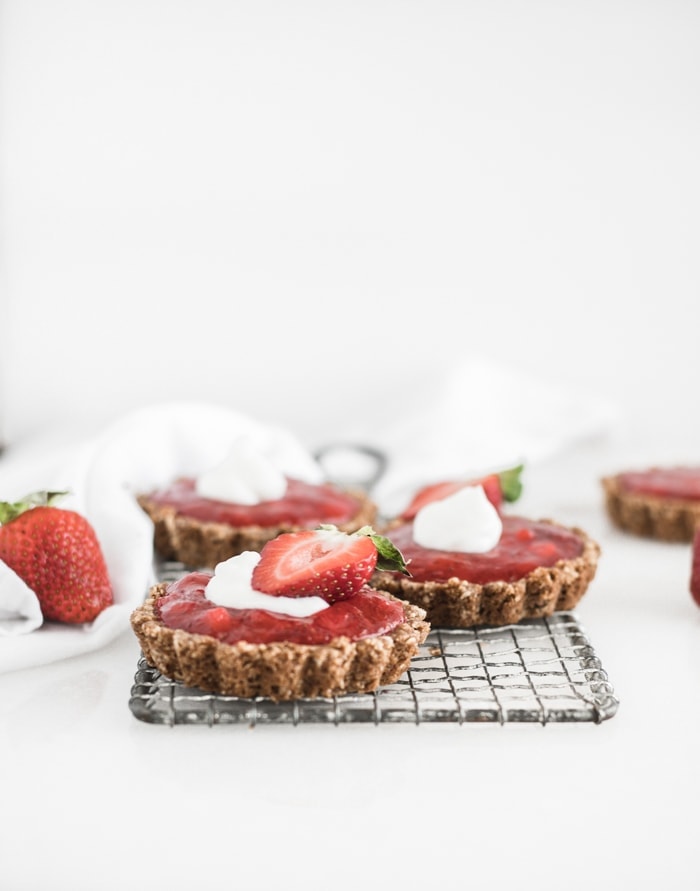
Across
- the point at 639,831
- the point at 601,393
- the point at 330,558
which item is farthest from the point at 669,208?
the point at 639,831

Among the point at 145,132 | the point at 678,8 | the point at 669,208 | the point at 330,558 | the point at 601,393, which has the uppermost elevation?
the point at 678,8

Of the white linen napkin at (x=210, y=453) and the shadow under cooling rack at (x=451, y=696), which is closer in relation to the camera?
the shadow under cooling rack at (x=451, y=696)

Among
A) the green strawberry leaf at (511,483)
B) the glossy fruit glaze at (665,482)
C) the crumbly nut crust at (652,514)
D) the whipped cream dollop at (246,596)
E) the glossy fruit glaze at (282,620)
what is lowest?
the crumbly nut crust at (652,514)

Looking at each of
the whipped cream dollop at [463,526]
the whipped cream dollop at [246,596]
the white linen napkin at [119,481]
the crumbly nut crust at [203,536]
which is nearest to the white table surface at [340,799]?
the white linen napkin at [119,481]

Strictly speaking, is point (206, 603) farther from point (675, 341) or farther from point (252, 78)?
point (675, 341)

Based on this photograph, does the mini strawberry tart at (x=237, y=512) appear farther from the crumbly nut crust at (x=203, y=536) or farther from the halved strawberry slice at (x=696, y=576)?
the halved strawberry slice at (x=696, y=576)

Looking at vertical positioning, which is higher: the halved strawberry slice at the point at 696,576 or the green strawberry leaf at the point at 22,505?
the green strawberry leaf at the point at 22,505

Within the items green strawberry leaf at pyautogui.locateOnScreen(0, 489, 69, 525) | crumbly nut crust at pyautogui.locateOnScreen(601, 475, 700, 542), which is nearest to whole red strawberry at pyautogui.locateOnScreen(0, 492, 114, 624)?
green strawberry leaf at pyautogui.locateOnScreen(0, 489, 69, 525)
